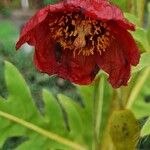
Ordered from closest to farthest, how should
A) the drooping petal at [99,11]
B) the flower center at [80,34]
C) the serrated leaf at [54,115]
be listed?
the drooping petal at [99,11]
the flower center at [80,34]
the serrated leaf at [54,115]

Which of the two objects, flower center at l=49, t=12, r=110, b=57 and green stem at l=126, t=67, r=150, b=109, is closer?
flower center at l=49, t=12, r=110, b=57

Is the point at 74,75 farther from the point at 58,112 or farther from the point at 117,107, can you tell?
the point at 58,112

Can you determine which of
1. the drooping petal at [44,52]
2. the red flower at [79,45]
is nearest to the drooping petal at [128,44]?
the red flower at [79,45]

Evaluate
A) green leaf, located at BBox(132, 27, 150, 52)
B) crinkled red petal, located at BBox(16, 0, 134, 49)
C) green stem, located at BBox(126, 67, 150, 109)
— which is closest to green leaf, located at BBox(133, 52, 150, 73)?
green leaf, located at BBox(132, 27, 150, 52)

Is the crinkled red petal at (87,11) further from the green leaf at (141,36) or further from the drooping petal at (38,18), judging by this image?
the green leaf at (141,36)

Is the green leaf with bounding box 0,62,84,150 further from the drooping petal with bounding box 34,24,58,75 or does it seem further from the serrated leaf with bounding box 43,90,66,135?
the drooping petal with bounding box 34,24,58,75

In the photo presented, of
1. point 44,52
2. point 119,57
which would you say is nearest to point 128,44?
point 119,57

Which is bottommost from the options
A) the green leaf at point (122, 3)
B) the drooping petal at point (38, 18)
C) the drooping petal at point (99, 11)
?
the green leaf at point (122, 3)
